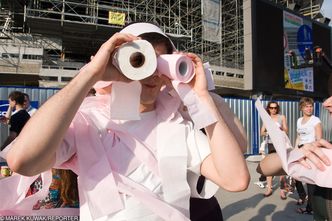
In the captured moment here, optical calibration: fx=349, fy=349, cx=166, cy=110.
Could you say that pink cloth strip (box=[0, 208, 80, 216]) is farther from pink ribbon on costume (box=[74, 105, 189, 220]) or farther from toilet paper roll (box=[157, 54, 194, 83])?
toilet paper roll (box=[157, 54, 194, 83])

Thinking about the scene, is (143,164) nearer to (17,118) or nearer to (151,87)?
(151,87)

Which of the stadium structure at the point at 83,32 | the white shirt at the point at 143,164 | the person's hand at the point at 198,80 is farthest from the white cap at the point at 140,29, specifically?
the stadium structure at the point at 83,32

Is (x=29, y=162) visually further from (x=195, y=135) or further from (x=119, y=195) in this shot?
(x=195, y=135)

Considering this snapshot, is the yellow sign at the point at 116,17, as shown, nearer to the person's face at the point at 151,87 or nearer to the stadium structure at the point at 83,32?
the stadium structure at the point at 83,32

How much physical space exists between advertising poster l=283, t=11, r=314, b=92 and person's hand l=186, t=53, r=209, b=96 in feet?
55.0

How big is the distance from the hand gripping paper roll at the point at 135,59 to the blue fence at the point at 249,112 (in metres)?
5.59

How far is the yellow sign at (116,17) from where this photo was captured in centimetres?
1984

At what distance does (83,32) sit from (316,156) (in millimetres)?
21278

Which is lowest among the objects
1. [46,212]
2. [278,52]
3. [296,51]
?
[46,212]

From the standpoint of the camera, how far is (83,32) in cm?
2122

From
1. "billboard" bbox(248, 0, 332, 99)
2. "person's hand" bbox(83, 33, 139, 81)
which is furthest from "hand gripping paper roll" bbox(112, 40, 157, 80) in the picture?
"billboard" bbox(248, 0, 332, 99)

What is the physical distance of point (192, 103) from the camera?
119 cm

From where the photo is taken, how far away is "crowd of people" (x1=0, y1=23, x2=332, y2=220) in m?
1.05

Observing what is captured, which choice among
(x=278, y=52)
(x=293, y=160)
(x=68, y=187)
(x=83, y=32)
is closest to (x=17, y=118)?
(x=68, y=187)
